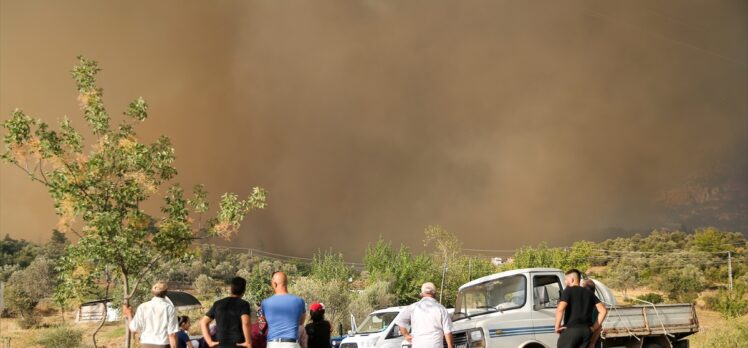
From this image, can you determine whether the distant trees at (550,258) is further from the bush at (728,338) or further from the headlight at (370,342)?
the headlight at (370,342)

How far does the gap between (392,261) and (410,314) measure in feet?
168

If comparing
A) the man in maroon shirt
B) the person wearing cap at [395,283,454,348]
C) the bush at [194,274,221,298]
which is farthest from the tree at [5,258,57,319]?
the person wearing cap at [395,283,454,348]

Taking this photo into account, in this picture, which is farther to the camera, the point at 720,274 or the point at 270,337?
the point at 720,274

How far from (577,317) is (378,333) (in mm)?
6621

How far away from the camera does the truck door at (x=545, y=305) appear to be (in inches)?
437

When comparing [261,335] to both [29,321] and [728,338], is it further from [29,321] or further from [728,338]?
[29,321]

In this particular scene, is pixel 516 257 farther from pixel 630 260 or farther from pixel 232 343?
pixel 232 343

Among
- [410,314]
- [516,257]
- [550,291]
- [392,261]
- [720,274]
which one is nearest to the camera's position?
[410,314]

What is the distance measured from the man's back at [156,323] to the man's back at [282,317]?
64.8 inches

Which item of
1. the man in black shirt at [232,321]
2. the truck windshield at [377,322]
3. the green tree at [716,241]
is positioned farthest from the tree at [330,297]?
the green tree at [716,241]

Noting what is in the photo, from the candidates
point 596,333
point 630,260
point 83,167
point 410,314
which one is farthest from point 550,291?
point 630,260

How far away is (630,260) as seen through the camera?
91938 millimetres

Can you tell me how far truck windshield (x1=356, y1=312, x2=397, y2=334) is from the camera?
1526cm

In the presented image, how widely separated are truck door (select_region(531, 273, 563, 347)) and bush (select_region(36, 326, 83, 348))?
30296 millimetres
